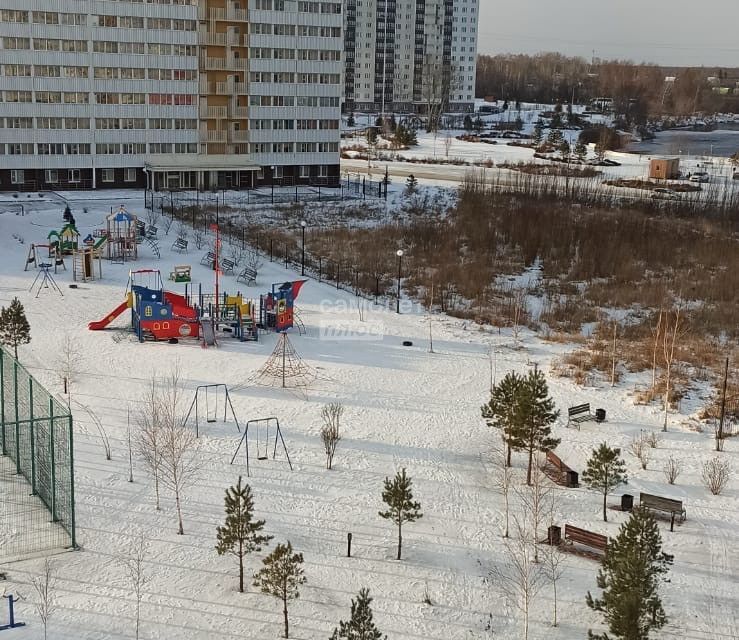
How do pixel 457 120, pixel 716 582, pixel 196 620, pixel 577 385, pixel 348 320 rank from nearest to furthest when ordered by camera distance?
pixel 196 620
pixel 716 582
pixel 577 385
pixel 348 320
pixel 457 120

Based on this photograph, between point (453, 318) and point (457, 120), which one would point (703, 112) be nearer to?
point (457, 120)

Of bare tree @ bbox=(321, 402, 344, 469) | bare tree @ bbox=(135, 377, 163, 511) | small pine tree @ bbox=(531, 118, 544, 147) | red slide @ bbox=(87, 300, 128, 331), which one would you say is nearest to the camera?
bare tree @ bbox=(135, 377, 163, 511)


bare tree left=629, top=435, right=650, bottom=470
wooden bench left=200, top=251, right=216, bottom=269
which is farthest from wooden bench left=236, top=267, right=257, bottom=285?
bare tree left=629, top=435, right=650, bottom=470

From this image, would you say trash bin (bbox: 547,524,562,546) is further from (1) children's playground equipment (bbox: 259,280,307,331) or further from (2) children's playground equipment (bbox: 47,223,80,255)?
(2) children's playground equipment (bbox: 47,223,80,255)

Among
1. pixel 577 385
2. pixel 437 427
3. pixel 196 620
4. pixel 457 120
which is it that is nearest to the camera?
pixel 196 620

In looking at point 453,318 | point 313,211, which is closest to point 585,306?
point 453,318

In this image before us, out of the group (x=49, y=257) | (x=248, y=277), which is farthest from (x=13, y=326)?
(x=49, y=257)
